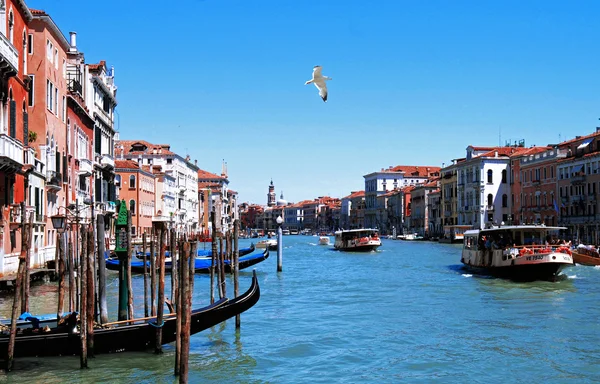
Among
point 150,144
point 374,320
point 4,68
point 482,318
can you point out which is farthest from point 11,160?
point 150,144

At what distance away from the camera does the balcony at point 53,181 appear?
18.4 m

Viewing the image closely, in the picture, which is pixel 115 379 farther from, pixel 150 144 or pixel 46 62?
pixel 150 144

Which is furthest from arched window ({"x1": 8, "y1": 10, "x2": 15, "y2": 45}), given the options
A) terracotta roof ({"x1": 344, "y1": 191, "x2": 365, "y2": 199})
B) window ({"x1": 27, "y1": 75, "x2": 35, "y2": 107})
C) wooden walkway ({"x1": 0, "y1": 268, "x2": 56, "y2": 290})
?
terracotta roof ({"x1": 344, "y1": 191, "x2": 365, "y2": 199})

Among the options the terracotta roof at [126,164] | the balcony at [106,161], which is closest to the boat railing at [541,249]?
the balcony at [106,161]

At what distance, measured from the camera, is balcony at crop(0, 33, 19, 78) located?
13227 millimetres

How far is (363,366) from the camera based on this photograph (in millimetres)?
9312

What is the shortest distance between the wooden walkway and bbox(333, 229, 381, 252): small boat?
26.7 m

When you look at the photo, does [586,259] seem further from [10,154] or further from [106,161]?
[10,154]

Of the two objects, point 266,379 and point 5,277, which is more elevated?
point 5,277

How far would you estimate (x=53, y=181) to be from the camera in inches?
733

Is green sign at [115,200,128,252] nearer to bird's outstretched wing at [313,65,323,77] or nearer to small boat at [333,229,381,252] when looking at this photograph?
bird's outstretched wing at [313,65,323,77]

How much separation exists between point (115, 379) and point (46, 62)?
39.4 feet

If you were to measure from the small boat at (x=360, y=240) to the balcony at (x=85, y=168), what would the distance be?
67.8 ft

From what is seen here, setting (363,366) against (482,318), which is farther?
(482,318)
